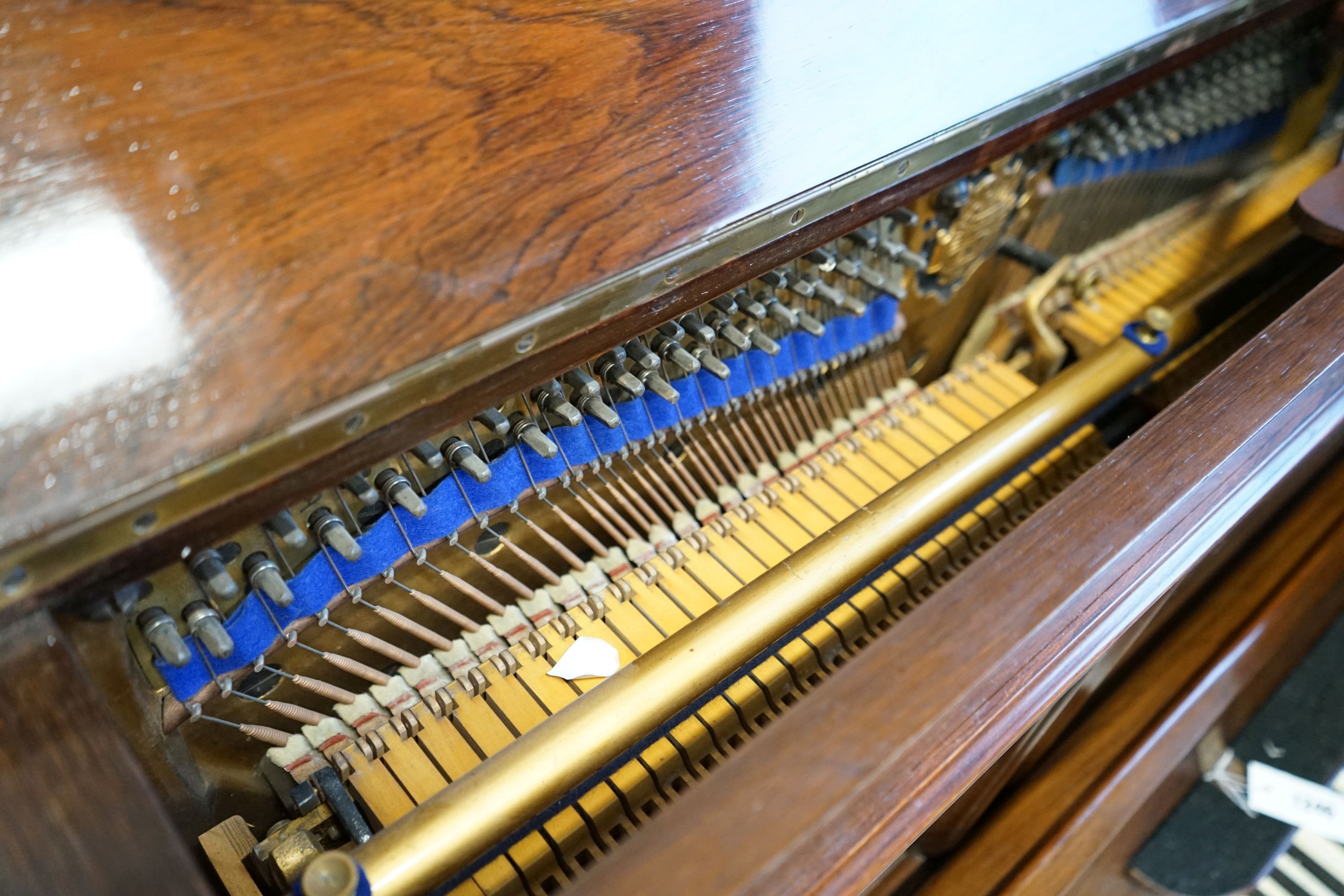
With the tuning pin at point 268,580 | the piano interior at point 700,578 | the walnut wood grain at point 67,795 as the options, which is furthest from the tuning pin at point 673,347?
the walnut wood grain at point 67,795

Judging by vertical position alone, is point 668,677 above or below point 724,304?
below

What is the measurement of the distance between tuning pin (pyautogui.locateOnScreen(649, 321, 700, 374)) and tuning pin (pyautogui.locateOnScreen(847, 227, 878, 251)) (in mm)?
331

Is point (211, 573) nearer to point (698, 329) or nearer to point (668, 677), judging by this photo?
point (668, 677)

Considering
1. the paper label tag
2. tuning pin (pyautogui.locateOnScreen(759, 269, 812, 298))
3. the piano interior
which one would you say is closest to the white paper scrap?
the piano interior

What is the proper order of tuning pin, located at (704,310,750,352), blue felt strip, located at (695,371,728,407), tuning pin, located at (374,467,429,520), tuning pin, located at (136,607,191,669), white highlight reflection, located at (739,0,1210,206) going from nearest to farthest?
tuning pin, located at (136,607,191,669) → tuning pin, located at (374,467,429,520) → white highlight reflection, located at (739,0,1210,206) → tuning pin, located at (704,310,750,352) → blue felt strip, located at (695,371,728,407)

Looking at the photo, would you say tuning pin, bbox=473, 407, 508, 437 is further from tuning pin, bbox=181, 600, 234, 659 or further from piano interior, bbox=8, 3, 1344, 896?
tuning pin, bbox=181, 600, 234, 659

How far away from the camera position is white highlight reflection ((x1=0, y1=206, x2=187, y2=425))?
693mm

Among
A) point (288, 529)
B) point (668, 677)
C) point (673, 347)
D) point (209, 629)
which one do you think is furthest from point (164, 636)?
point (673, 347)

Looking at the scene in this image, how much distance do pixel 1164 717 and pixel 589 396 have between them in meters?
1.05

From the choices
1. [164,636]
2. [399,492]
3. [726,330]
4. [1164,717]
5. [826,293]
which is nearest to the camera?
[164,636]

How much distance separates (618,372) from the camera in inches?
43.0

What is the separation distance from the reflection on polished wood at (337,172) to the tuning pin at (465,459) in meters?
0.20

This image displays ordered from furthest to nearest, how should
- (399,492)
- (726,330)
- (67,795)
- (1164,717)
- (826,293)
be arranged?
1. (1164,717)
2. (826,293)
3. (726,330)
4. (399,492)
5. (67,795)

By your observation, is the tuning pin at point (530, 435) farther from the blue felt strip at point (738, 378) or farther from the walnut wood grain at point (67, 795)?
the walnut wood grain at point (67, 795)
